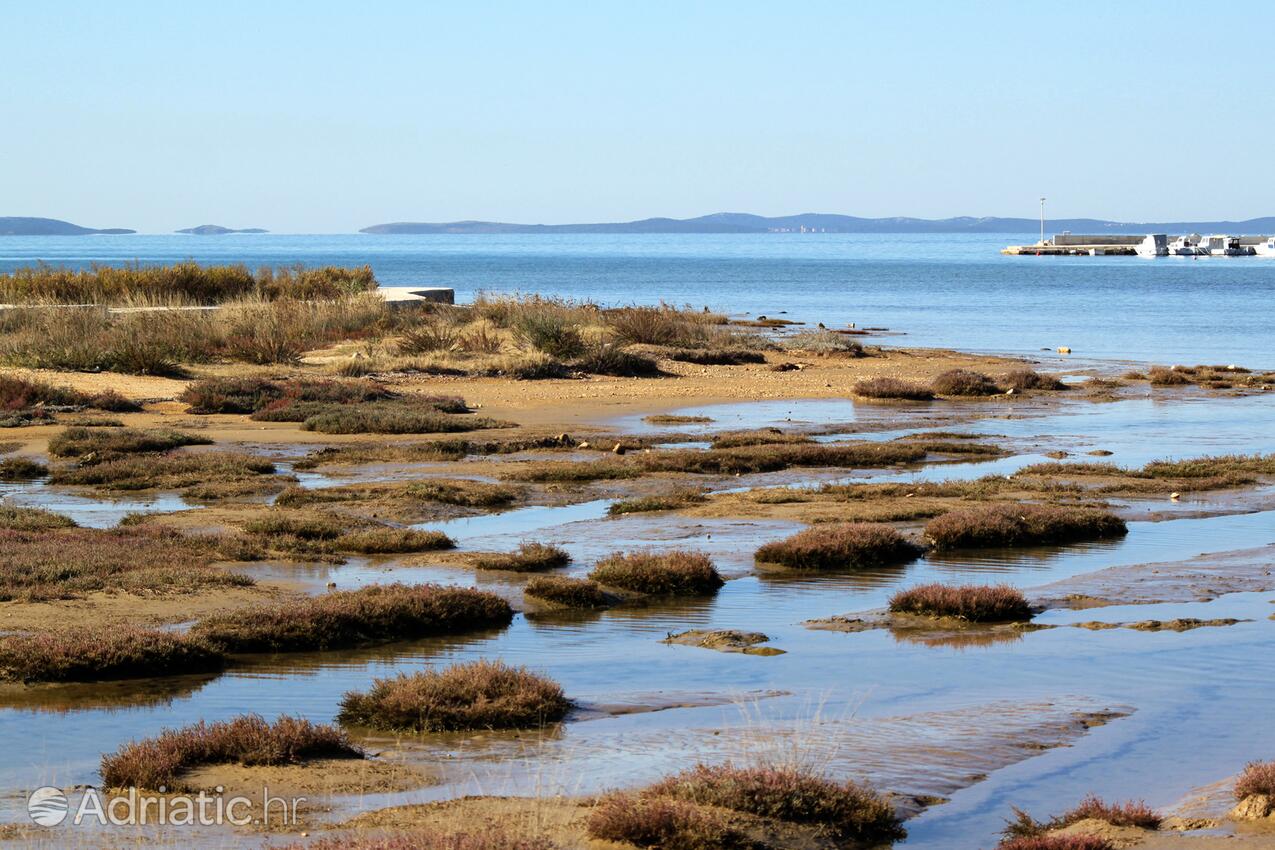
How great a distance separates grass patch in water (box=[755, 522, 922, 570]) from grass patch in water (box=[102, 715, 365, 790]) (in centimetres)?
732

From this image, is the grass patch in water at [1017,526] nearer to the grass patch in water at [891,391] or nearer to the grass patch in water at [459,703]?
the grass patch in water at [459,703]

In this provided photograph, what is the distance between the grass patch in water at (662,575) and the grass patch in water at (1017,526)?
141 inches

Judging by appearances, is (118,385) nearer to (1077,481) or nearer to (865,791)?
(1077,481)

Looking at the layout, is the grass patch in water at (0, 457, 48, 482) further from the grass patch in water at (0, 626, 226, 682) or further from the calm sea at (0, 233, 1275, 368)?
the calm sea at (0, 233, 1275, 368)

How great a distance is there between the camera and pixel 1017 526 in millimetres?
17344

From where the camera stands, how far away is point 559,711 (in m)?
10.1

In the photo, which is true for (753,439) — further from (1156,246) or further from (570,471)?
(1156,246)

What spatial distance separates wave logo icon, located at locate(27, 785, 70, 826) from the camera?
310 inches

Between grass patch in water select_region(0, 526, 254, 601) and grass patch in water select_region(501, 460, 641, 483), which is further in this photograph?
grass patch in water select_region(501, 460, 641, 483)

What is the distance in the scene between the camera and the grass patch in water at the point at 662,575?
47.3ft

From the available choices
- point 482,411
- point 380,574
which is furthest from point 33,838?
point 482,411

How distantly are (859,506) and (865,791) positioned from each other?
1093 centimetres

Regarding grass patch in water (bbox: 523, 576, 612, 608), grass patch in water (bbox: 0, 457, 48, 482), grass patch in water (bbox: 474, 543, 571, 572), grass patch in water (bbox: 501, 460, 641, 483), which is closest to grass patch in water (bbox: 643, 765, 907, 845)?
grass patch in water (bbox: 523, 576, 612, 608)

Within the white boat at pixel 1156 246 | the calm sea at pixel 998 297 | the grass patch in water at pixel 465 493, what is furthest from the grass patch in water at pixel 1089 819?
the white boat at pixel 1156 246
